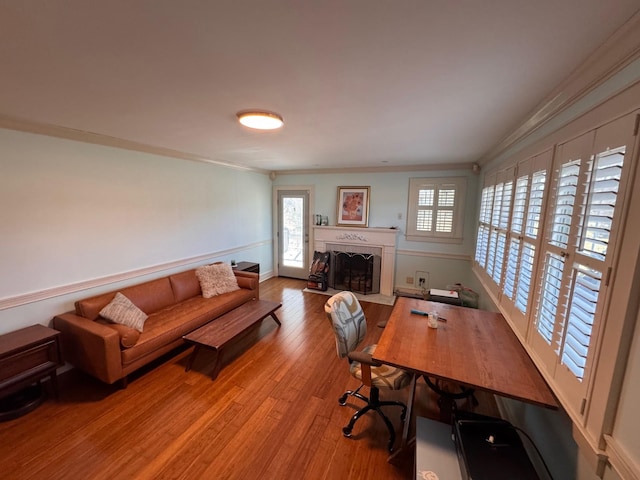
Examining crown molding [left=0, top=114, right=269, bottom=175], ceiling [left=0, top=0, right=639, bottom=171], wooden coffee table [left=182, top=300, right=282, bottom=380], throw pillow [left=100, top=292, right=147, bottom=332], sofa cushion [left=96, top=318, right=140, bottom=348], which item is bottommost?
wooden coffee table [left=182, top=300, right=282, bottom=380]

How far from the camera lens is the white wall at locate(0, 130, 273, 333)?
7.19 ft

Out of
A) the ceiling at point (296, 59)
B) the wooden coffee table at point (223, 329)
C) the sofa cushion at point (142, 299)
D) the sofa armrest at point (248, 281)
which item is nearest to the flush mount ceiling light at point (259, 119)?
the ceiling at point (296, 59)

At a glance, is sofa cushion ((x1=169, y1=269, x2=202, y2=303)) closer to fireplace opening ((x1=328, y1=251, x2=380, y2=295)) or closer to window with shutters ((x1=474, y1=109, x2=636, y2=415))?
fireplace opening ((x1=328, y1=251, x2=380, y2=295))

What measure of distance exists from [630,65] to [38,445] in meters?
3.88

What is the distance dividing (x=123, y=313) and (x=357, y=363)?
231cm

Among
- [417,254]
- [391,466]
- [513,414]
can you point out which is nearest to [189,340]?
[391,466]

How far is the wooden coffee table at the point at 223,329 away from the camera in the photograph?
2.52 m

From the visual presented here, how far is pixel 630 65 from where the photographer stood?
39.5 inches

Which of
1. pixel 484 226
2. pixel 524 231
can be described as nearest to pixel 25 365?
pixel 524 231

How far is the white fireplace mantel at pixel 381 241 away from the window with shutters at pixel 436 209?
0.38 meters

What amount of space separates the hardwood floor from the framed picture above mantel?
280 centimetres

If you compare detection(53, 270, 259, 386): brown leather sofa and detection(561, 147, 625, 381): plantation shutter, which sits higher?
detection(561, 147, 625, 381): plantation shutter

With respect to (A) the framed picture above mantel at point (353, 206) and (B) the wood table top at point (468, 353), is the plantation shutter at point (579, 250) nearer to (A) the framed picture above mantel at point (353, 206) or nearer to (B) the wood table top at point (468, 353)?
(B) the wood table top at point (468, 353)

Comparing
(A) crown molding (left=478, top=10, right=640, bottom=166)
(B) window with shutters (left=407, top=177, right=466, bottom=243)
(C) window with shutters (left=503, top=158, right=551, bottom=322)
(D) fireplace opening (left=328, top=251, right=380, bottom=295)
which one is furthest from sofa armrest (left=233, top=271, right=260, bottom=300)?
(A) crown molding (left=478, top=10, right=640, bottom=166)
